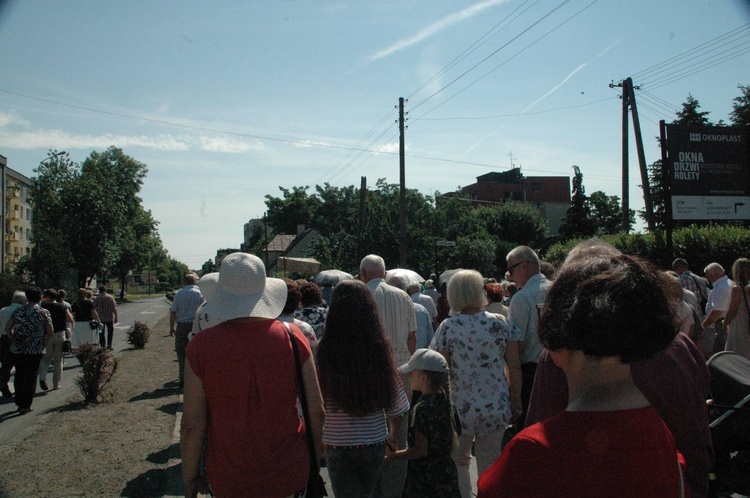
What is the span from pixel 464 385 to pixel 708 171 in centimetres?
1819

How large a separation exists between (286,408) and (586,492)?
1.99 m

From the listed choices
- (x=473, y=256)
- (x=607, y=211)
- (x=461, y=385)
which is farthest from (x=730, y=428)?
(x=607, y=211)

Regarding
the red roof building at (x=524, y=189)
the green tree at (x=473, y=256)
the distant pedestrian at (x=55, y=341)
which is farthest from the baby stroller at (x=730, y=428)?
the red roof building at (x=524, y=189)

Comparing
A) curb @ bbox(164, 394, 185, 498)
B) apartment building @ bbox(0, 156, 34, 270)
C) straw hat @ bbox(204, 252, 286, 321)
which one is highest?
apartment building @ bbox(0, 156, 34, 270)

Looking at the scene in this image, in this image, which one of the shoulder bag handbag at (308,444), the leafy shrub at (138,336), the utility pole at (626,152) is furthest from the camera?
the utility pole at (626,152)

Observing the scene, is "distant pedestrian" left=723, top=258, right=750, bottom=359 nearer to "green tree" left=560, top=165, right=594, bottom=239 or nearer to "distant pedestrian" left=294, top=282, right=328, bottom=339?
"distant pedestrian" left=294, top=282, right=328, bottom=339

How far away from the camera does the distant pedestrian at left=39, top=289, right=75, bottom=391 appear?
1128cm

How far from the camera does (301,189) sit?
93.4 metres

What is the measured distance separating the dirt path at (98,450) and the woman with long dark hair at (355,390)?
8.33 feet

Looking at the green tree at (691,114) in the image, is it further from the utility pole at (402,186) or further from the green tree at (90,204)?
the green tree at (90,204)

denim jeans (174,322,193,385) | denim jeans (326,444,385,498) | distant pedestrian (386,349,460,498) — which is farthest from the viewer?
denim jeans (174,322,193,385)

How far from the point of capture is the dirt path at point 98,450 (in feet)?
17.7

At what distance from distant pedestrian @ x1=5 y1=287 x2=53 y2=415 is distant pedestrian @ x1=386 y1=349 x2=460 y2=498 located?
7.56 m

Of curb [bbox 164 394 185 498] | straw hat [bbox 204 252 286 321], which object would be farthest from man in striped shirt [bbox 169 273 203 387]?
straw hat [bbox 204 252 286 321]
